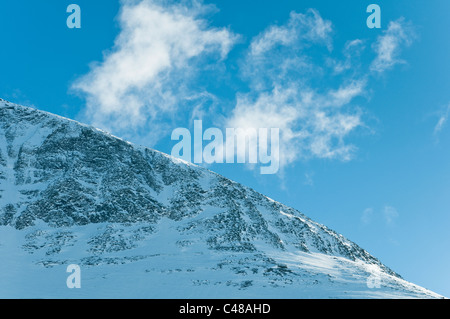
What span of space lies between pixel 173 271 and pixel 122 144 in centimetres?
6811

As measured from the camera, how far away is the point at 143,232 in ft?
357

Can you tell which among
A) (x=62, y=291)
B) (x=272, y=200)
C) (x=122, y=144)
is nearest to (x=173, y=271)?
(x=62, y=291)

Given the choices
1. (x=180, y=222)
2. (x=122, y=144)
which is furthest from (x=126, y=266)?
A: (x=122, y=144)

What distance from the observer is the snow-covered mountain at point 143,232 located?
8206 cm

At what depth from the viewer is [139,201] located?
397 ft

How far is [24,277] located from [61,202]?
3254 cm

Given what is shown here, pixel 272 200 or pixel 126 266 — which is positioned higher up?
pixel 272 200

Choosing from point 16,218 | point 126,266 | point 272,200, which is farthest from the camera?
point 272,200

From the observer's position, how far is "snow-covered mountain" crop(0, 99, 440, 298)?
82.1 metres

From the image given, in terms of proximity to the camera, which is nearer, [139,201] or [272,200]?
[139,201]
